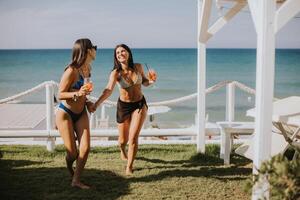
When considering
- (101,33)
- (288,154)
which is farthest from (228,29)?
(288,154)

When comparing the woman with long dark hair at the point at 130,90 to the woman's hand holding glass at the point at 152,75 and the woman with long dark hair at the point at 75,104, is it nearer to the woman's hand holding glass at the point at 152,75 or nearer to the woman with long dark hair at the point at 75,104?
the woman's hand holding glass at the point at 152,75

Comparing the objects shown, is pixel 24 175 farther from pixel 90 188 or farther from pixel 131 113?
pixel 131 113

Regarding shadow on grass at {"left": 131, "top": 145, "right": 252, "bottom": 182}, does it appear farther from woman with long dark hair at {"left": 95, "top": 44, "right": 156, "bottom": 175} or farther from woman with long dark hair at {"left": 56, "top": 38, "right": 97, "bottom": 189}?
woman with long dark hair at {"left": 56, "top": 38, "right": 97, "bottom": 189}

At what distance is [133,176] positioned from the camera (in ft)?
20.0

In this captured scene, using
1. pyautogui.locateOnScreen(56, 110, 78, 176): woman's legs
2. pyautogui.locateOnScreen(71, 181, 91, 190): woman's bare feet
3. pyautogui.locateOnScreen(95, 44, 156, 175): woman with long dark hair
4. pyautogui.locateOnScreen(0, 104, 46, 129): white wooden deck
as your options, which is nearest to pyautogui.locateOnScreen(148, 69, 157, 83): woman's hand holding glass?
pyautogui.locateOnScreen(95, 44, 156, 175): woman with long dark hair

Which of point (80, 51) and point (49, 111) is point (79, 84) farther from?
point (49, 111)

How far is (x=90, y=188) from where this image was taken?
18.1 feet

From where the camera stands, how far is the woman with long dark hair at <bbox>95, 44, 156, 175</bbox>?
591cm

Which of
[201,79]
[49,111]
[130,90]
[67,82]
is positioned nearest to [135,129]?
Result: [130,90]

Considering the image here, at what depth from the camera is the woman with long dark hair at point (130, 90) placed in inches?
233

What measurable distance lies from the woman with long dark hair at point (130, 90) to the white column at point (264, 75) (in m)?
2.04

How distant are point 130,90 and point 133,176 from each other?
1271 mm

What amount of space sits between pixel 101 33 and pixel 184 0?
20.0 m

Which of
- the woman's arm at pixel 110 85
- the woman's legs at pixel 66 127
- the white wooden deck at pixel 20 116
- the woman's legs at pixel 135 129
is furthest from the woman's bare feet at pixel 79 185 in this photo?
the white wooden deck at pixel 20 116
